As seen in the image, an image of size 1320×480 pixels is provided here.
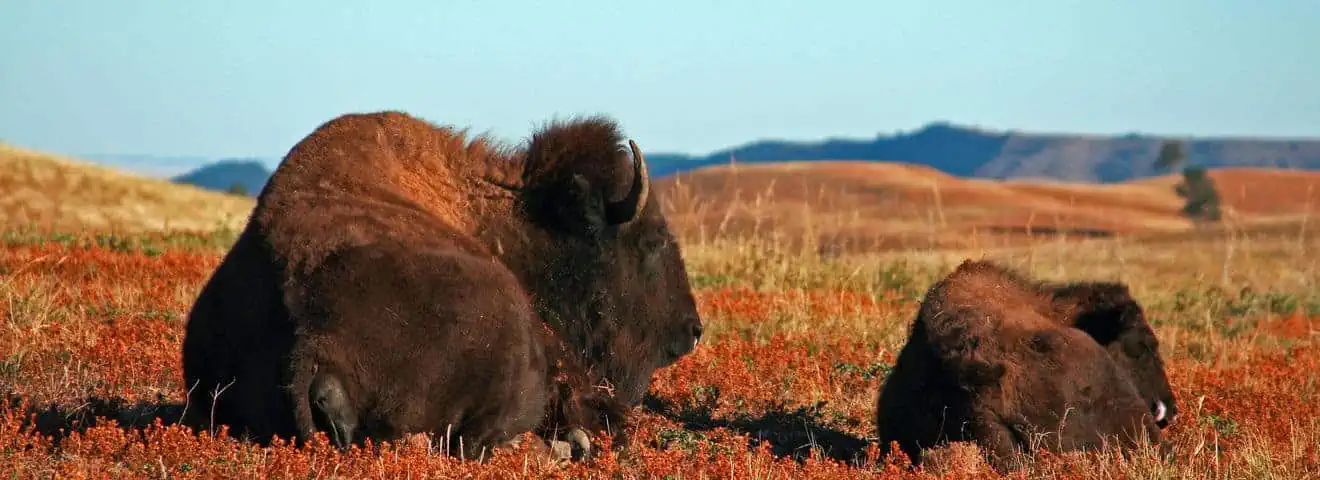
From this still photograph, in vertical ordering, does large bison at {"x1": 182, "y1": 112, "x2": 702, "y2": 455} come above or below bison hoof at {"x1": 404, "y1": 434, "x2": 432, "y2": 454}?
above

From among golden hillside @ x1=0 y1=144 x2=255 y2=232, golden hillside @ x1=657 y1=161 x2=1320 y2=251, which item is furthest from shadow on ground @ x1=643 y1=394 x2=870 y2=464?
golden hillside @ x1=657 y1=161 x2=1320 y2=251

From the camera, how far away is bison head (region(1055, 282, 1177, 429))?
795 centimetres

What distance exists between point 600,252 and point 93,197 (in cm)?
2186

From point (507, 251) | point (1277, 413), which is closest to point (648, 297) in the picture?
point (507, 251)

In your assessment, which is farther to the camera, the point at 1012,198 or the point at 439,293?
the point at 1012,198

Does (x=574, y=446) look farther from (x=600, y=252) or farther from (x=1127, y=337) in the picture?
(x=1127, y=337)

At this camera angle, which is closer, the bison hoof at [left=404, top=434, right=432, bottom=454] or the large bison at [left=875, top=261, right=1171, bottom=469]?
the bison hoof at [left=404, top=434, right=432, bottom=454]

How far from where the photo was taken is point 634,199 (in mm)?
6996

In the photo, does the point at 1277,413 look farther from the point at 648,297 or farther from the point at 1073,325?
the point at 648,297

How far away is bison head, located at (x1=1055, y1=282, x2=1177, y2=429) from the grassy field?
21cm

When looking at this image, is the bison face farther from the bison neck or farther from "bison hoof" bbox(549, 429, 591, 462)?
"bison hoof" bbox(549, 429, 591, 462)

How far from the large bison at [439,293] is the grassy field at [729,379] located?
0.26m

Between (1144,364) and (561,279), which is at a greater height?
(561,279)

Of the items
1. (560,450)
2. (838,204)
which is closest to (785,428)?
(560,450)
